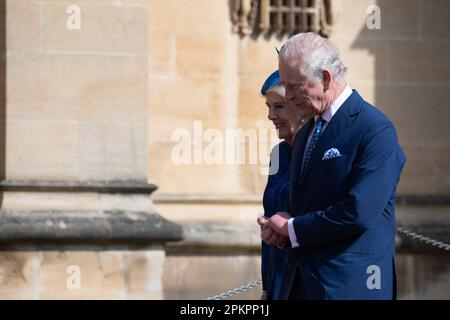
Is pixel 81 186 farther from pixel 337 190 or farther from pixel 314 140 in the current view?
pixel 337 190

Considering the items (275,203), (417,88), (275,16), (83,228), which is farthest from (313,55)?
(417,88)

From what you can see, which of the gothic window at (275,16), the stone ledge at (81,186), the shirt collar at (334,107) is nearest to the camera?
the shirt collar at (334,107)

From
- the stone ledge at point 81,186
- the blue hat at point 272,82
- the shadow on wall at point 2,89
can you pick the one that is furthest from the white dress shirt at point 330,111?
the shadow on wall at point 2,89

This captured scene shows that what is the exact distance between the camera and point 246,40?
9.31m

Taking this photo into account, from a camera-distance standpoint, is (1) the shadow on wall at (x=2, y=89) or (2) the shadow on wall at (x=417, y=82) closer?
(1) the shadow on wall at (x=2, y=89)

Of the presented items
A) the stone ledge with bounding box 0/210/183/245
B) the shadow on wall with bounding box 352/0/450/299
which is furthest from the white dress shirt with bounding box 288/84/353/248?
the shadow on wall with bounding box 352/0/450/299

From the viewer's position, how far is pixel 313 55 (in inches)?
195

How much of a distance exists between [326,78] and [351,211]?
505 mm

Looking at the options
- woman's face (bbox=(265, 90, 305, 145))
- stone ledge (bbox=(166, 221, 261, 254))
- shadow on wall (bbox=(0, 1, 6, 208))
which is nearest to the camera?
woman's face (bbox=(265, 90, 305, 145))

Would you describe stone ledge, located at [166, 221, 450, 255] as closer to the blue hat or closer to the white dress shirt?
the blue hat

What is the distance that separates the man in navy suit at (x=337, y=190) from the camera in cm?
481

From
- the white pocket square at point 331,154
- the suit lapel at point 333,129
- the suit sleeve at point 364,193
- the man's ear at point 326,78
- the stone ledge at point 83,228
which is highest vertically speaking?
the man's ear at point 326,78

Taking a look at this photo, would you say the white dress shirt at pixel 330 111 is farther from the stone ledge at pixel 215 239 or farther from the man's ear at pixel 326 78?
the stone ledge at pixel 215 239

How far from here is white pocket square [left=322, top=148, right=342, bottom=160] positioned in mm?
4891
